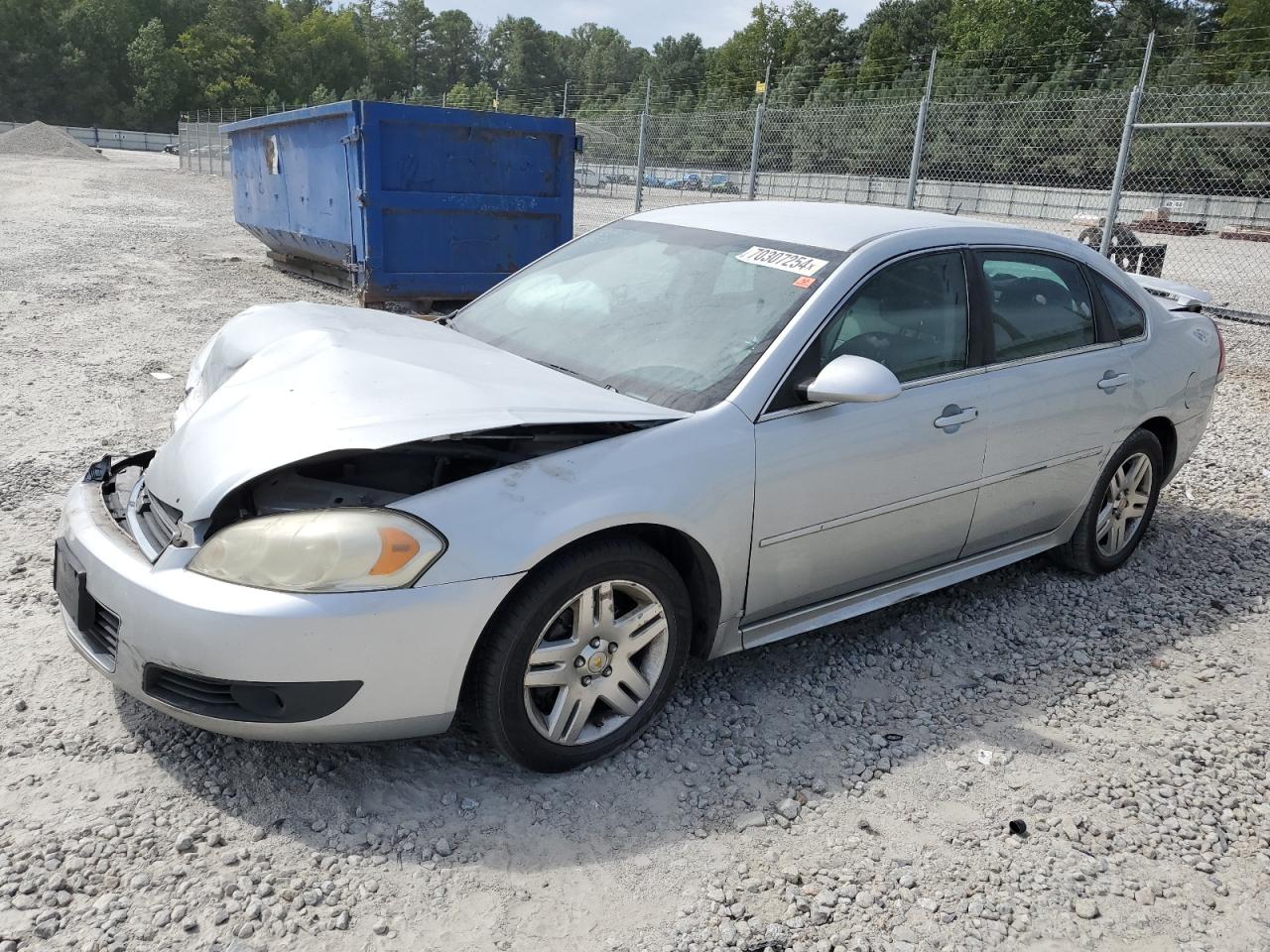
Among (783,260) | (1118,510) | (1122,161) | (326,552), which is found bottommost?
(1118,510)

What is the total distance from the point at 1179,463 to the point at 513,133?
6689mm

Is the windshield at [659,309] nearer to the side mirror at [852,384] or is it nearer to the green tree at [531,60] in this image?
the side mirror at [852,384]

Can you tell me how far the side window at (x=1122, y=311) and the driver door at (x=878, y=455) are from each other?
953 mm

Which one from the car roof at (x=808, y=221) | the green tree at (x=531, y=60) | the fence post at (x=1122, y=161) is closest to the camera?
the car roof at (x=808, y=221)

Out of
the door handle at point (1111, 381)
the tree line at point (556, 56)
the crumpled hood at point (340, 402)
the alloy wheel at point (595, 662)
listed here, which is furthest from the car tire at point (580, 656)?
the tree line at point (556, 56)

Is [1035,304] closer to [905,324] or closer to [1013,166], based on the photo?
[905,324]

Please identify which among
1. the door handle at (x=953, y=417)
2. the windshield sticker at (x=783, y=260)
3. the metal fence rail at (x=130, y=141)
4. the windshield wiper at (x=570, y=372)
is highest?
the windshield sticker at (x=783, y=260)

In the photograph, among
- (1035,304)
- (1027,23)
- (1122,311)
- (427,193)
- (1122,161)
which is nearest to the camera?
(1035,304)

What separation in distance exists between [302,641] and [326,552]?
0.72ft

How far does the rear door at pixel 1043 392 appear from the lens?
12.4 feet

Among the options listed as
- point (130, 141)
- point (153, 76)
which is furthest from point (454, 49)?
point (130, 141)

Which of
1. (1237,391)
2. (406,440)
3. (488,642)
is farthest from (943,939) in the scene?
(1237,391)

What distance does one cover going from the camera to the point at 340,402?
9.25ft

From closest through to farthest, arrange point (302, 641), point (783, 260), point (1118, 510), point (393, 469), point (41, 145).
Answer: point (302, 641) → point (393, 469) → point (783, 260) → point (1118, 510) → point (41, 145)
